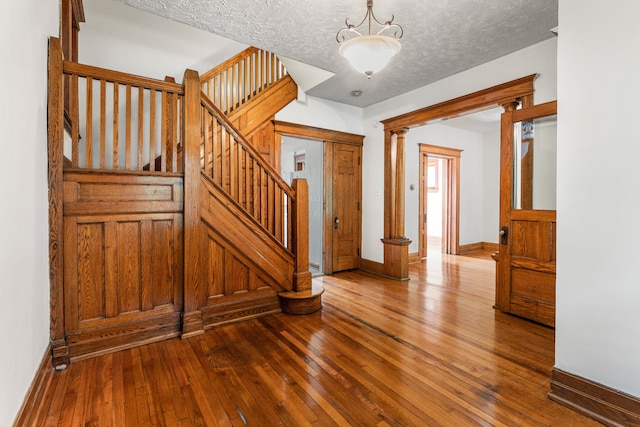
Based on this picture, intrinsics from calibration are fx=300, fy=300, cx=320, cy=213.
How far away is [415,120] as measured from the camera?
4.41m

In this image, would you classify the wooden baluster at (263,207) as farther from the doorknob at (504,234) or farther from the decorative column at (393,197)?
the doorknob at (504,234)

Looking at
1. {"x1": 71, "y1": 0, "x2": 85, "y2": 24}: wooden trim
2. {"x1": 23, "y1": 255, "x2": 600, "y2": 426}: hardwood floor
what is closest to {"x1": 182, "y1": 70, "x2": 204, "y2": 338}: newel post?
{"x1": 23, "y1": 255, "x2": 600, "y2": 426}: hardwood floor

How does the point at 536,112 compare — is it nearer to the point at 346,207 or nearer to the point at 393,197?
the point at 393,197

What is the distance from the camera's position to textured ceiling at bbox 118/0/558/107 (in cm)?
251

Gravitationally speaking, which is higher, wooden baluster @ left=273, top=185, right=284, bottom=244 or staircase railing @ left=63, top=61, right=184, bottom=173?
staircase railing @ left=63, top=61, right=184, bottom=173

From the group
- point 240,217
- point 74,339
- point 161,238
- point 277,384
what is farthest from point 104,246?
point 277,384

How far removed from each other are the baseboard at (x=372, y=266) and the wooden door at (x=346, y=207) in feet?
0.34

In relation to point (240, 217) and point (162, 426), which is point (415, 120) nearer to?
point (240, 217)

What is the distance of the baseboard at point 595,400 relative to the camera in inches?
61.1

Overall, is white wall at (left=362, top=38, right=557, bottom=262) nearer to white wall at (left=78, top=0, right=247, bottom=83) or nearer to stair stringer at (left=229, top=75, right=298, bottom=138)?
stair stringer at (left=229, top=75, right=298, bottom=138)

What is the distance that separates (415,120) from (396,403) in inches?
147

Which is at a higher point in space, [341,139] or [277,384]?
[341,139]

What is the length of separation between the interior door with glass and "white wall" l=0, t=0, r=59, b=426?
390cm

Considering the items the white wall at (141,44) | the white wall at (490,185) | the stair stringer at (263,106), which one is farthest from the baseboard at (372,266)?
the white wall at (141,44)
